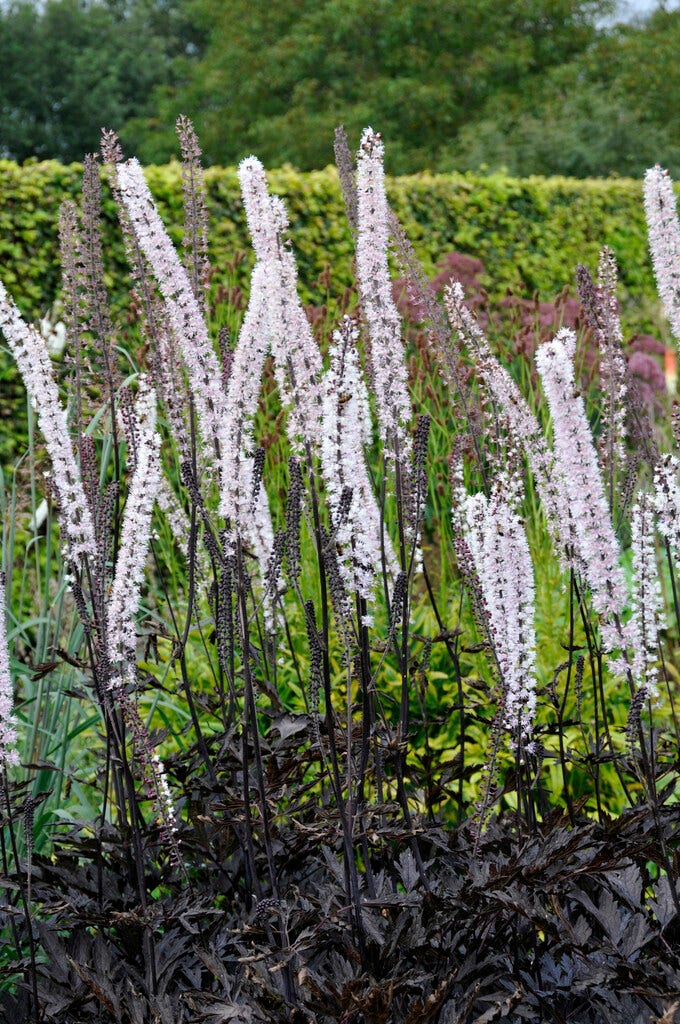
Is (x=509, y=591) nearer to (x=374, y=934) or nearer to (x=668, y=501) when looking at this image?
(x=668, y=501)

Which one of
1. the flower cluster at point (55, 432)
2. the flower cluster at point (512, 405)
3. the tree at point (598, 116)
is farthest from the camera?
the tree at point (598, 116)

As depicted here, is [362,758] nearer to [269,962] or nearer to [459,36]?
[269,962]

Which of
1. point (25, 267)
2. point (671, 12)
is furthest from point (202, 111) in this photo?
point (25, 267)

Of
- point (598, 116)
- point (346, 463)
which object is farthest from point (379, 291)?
point (598, 116)

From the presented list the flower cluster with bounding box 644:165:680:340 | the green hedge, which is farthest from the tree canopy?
the flower cluster with bounding box 644:165:680:340

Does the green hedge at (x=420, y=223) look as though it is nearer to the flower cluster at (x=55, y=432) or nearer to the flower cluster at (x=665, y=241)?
the flower cluster at (x=665, y=241)

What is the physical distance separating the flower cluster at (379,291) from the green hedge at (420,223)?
169 inches

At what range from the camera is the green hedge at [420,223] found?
9344 mm

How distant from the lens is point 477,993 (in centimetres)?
224

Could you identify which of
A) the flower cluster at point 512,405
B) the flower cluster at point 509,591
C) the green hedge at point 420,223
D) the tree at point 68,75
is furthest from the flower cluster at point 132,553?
the tree at point 68,75

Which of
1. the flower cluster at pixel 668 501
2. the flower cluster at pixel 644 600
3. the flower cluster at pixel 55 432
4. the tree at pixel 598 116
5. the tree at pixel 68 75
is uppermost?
the tree at pixel 68 75

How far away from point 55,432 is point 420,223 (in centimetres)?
1159

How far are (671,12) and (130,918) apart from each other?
3152 centimetres

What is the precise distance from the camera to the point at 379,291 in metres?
3.18
